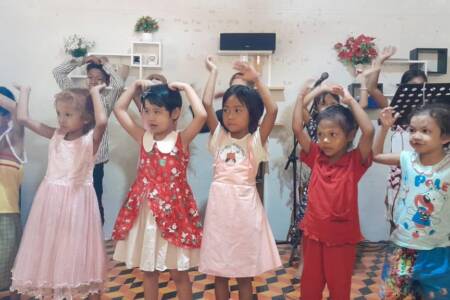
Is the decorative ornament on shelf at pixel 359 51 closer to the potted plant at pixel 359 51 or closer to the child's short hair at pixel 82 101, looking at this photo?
the potted plant at pixel 359 51

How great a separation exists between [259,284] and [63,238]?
1.24 m

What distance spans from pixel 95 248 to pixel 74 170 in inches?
15.0

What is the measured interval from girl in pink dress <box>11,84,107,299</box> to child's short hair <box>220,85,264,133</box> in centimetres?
64

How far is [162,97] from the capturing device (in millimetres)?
1767

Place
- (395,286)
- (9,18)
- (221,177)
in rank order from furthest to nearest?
1. (9,18)
2. (221,177)
3. (395,286)

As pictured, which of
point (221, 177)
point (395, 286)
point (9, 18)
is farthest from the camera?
point (9, 18)

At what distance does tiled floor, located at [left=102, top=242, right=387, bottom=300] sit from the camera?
2.27 metres

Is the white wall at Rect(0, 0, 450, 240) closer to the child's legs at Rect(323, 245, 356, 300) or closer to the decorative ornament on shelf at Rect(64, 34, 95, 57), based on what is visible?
the decorative ornament on shelf at Rect(64, 34, 95, 57)

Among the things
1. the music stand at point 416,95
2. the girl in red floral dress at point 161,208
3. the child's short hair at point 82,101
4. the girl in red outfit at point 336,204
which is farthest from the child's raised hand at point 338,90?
the child's short hair at point 82,101

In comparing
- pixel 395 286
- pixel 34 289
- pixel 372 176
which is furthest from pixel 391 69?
pixel 34 289

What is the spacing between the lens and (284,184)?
11.1 feet

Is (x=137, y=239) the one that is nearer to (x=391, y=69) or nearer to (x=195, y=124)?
(x=195, y=124)

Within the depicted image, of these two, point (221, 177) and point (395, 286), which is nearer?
point (395, 286)

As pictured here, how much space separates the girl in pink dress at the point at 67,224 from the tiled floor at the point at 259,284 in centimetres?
45
